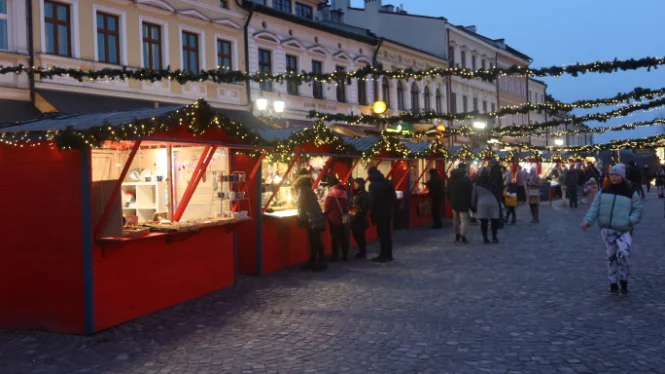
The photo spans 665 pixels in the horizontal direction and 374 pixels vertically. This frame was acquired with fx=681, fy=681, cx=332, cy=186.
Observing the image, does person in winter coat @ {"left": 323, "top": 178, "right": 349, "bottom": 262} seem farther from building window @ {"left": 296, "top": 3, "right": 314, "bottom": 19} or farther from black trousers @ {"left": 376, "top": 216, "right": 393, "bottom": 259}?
building window @ {"left": 296, "top": 3, "right": 314, "bottom": 19}

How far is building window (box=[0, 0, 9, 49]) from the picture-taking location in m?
16.8

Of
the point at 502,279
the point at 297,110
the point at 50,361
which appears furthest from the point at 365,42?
the point at 50,361

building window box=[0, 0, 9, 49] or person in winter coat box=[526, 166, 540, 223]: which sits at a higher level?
building window box=[0, 0, 9, 49]

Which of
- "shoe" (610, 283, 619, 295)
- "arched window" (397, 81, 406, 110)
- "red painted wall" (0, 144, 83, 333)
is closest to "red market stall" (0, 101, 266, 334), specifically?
"red painted wall" (0, 144, 83, 333)

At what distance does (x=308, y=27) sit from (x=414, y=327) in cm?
2188

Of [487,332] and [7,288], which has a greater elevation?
[7,288]

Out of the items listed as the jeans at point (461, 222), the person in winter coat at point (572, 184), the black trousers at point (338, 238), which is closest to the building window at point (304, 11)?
the person in winter coat at point (572, 184)

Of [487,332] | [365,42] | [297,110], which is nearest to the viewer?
[487,332]

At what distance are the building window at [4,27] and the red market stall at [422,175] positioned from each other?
36.4 ft

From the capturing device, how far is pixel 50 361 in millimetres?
6754

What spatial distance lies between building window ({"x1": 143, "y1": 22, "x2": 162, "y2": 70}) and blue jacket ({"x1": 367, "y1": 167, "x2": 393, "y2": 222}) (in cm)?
1067

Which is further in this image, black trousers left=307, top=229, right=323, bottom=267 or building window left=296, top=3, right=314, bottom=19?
building window left=296, top=3, right=314, bottom=19

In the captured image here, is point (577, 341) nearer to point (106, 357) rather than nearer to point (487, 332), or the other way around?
point (487, 332)

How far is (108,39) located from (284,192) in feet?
31.0
